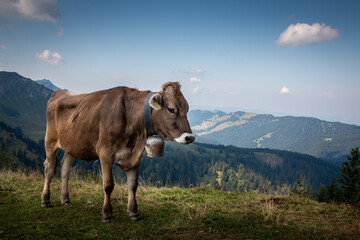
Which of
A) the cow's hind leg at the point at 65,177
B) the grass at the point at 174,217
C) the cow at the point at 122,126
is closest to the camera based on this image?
the grass at the point at 174,217

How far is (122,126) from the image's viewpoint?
5.59 meters

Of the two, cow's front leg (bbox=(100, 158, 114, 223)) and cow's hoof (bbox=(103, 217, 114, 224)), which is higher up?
cow's front leg (bbox=(100, 158, 114, 223))

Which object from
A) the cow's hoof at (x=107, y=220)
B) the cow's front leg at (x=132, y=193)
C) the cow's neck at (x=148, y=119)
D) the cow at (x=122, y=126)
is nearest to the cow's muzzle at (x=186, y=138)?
the cow at (x=122, y=126)

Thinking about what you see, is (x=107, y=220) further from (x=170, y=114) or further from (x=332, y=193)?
(x=332, y=193)

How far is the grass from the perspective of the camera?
503 cm

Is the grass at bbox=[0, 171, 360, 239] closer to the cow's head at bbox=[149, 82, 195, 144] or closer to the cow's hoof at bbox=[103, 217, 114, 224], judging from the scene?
the cow's hoof at bbox=[103, 217, 114, 224]

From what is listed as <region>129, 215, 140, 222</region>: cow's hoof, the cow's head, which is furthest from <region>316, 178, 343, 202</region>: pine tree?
the cow's head

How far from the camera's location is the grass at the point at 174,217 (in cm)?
503

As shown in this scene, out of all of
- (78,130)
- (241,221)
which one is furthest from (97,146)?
(241,221)

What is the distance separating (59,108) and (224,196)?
19.5 feet

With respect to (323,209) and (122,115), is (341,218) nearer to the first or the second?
(323,209)

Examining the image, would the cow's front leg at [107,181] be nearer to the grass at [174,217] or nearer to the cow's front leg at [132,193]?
the grass at [174,217]

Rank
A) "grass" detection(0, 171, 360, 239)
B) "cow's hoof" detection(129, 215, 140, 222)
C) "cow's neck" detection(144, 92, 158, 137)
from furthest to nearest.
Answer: "cow's hoof" detection(129, 215, 140, 222) → "cow's neck" detection(144, 92, 158, 137) → "grass" detection(0, 171, 360, 239)

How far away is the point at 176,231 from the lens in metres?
5.15
